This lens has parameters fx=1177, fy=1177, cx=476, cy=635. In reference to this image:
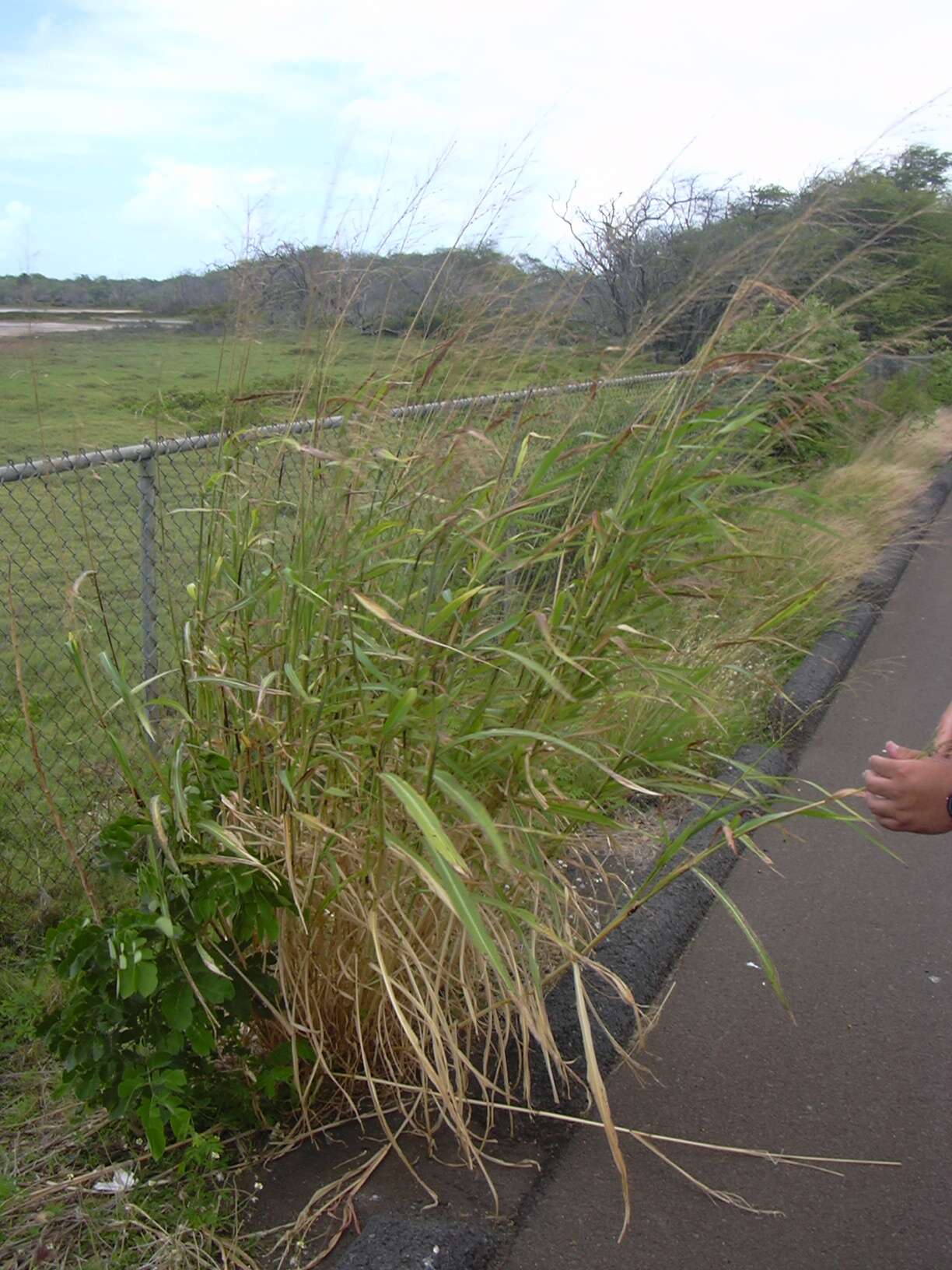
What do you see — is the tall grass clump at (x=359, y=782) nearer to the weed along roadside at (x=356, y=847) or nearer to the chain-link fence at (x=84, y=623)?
Result: the weed along roadside at (x=356, y=847)

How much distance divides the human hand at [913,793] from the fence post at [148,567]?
235cm

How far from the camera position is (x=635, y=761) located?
281cm

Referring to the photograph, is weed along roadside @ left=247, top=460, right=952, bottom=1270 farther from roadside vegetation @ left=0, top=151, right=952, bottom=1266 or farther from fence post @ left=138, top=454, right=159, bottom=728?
fence post @ left=138, top=454, right=159, bottom=728

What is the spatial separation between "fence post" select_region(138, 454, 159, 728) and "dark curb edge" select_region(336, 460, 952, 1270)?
1.69m

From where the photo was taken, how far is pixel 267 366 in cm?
320

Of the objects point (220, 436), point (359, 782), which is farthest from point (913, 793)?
point (220, 436)

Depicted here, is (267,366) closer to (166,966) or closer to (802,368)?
(802,368)

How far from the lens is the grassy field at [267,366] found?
2979 millimetres

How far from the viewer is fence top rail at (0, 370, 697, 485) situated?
313 centimetres

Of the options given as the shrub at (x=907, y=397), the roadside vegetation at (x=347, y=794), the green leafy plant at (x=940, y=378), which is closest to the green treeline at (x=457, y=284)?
the roadside vegetation at (x=347, y=794)

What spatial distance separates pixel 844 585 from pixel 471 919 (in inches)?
245

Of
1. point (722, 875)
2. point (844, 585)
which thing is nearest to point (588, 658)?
point (722, 875)

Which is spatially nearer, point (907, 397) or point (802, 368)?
point (802, 368)

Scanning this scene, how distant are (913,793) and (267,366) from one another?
1.98 m
